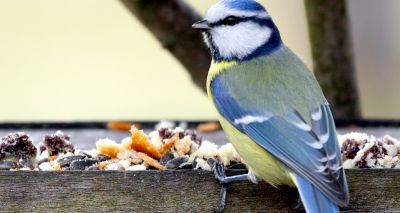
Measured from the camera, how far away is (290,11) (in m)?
7.66

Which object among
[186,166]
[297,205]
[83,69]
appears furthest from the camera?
[83,69]

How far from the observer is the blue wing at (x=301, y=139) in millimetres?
3322

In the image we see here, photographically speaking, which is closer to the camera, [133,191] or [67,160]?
[133,191]

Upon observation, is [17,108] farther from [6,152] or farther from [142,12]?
[6,152]

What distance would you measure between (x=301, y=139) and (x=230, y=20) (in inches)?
28.3

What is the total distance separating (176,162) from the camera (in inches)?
148

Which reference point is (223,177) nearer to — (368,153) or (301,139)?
(301,139)

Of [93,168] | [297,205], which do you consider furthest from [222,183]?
[93,168]

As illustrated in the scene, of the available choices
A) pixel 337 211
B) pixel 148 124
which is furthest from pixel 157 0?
pixel 337 211

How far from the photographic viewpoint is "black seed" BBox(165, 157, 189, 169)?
3744 mm

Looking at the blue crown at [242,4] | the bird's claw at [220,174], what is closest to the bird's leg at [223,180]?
the bird's claw at [220,174]

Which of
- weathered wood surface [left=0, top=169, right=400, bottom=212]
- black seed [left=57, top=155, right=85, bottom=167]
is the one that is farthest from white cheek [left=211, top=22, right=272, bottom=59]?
black seed [left=57, top=155, right=85, bottom=167]

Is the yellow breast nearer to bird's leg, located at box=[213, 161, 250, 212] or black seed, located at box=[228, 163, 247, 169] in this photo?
bird's leg, located at box=[213, 161, 250, 212]

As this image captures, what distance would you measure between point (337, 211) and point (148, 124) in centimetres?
228
